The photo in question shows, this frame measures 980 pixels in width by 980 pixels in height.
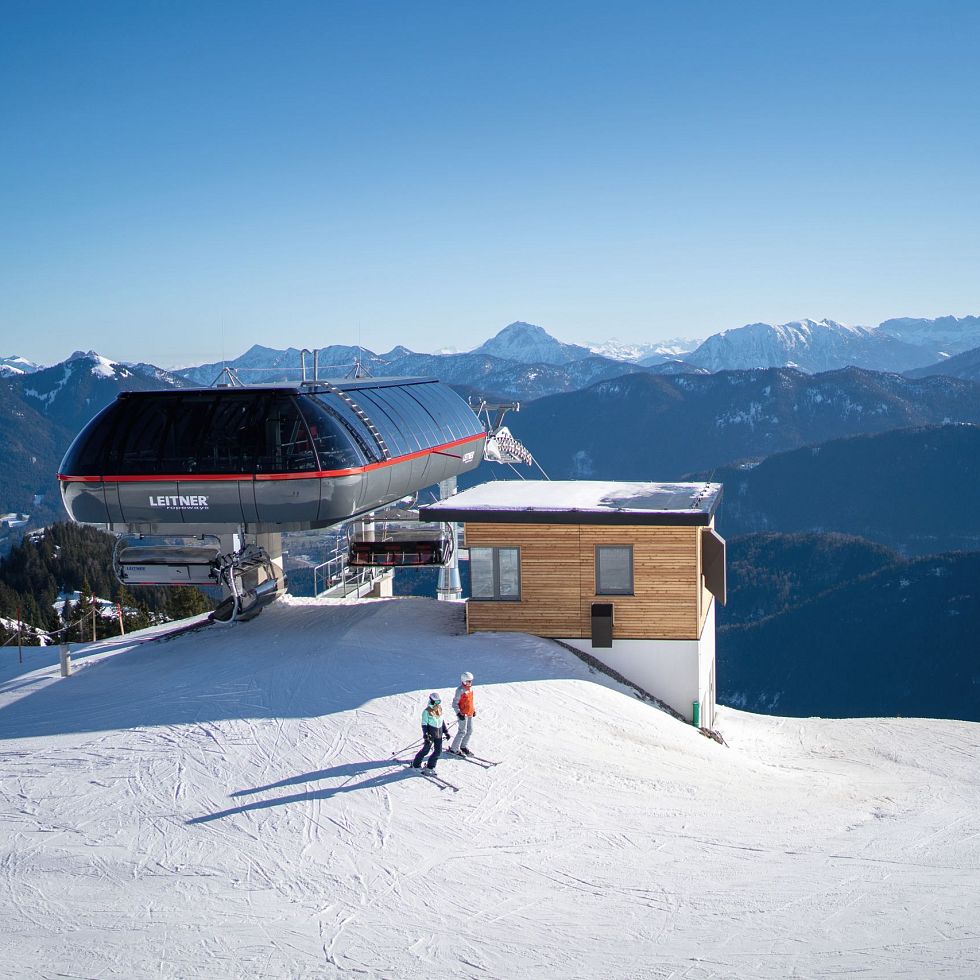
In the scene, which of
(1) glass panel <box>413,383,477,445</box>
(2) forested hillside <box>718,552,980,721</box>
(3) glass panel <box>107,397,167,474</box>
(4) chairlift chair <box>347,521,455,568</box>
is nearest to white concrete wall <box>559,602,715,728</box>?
(4) chairlift chair <box>347,521,455,568</box>

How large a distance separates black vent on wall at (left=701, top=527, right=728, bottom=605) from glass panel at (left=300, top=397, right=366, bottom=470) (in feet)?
28.9

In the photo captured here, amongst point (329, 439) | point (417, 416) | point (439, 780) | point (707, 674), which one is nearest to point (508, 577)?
point (329, 439)

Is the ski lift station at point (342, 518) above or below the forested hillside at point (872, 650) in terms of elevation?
above

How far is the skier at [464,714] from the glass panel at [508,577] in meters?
6.80

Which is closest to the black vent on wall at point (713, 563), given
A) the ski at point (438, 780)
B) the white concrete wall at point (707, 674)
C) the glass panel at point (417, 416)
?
the white concrete wall at point (707, 674)

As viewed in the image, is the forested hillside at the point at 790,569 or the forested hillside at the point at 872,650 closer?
the forested hillside at the point at 872,650

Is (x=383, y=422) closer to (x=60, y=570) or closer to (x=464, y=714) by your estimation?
(x=464, y=714)

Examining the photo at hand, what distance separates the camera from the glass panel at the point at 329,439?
79.2 ft

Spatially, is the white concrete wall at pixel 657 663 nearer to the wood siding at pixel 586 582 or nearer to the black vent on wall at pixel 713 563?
the wood siding at pixel 586 582

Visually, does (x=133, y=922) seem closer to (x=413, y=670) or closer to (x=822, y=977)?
(x=822, y=977)

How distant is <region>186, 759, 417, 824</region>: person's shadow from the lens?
1587 cm

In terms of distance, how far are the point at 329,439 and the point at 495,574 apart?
16.0 feet

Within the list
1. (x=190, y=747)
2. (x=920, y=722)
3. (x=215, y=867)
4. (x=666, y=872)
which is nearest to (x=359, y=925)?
(x=215, y=867)

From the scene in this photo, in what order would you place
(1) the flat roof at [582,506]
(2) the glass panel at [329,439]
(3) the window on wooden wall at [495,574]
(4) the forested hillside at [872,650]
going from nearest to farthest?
(1) the flat roof at [582,506] → (2) the glass panel at [329,439] → (3) the window on wooden wall at [495,574] → (4) the forested hillside at [872,650]
